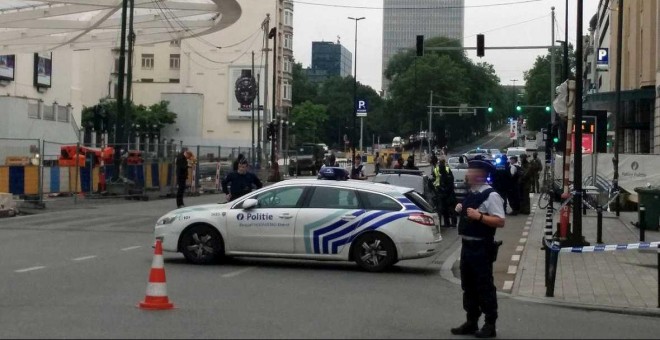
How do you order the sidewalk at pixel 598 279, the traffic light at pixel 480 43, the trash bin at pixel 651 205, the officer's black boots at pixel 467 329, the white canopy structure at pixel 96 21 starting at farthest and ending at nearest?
the white canopy structure at pixel 96 21
the traffic light at pixel 480 43
the trash bin at pixel 651 205
the sidewalk at pixel 598 279
the officer's black boots at pixel 467 329

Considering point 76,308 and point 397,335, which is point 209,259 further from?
point 397,335

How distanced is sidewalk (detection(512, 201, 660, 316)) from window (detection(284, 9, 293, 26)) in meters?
77.0

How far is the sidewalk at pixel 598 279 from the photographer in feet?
45.2

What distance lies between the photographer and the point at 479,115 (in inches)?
5044

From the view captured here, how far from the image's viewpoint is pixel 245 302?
1253cm

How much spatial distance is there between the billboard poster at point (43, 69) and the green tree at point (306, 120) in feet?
164

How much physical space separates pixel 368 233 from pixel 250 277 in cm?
219

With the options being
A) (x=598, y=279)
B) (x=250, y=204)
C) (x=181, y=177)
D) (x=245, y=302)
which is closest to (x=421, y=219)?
(x=250, y=204)

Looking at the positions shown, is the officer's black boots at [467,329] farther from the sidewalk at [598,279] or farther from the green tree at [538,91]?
the green tree at [538,91]

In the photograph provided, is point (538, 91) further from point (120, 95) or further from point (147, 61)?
point (120, 95)

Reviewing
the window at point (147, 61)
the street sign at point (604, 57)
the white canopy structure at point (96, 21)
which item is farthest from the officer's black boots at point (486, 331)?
the window at point (147, 61)

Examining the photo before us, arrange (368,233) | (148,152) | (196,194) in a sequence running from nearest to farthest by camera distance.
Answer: (368,233) → (148,152) → (196,194)

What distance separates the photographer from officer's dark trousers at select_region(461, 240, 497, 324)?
33.5ft

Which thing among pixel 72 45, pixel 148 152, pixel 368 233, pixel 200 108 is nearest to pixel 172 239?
pixel 368 233
